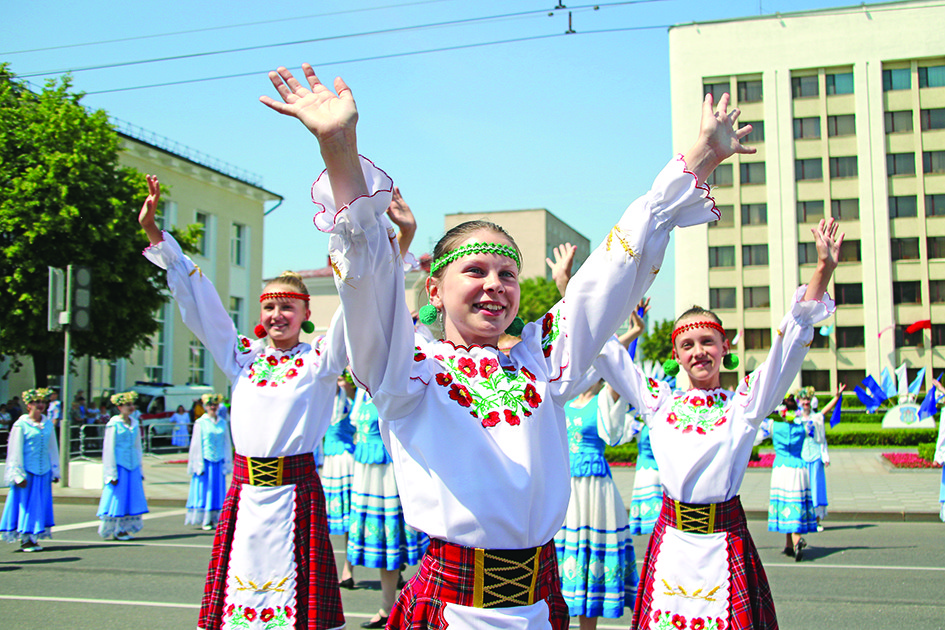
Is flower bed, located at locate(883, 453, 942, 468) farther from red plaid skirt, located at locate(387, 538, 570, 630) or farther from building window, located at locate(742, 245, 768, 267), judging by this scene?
building window, located at locate(742, 245, 768, 267)

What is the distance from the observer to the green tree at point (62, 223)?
2134 cm

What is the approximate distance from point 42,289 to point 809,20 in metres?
39.1

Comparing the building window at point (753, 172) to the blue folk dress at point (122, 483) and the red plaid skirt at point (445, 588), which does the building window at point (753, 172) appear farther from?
the red plaid skirt at point (445, 588)

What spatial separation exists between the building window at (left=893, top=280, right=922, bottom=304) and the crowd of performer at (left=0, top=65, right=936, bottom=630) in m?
37.2

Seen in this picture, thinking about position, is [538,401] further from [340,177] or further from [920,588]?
[920,588]

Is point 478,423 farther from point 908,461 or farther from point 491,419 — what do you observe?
point 908,461

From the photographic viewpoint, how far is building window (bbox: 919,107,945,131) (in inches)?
1641

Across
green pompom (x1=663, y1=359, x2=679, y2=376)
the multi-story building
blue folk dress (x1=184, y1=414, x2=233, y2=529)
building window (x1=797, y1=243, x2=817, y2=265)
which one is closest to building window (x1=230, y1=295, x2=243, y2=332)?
the multi-story building

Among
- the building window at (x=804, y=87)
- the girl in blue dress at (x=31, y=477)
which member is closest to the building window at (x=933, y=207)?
the building window at (x=804, y=87)

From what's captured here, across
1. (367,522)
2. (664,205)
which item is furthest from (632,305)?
(367,522)

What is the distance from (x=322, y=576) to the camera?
4344 mm

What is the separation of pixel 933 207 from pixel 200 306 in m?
45.2

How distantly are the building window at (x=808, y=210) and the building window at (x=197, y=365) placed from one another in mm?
31155

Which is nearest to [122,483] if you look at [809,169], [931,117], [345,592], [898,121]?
[345,592]
